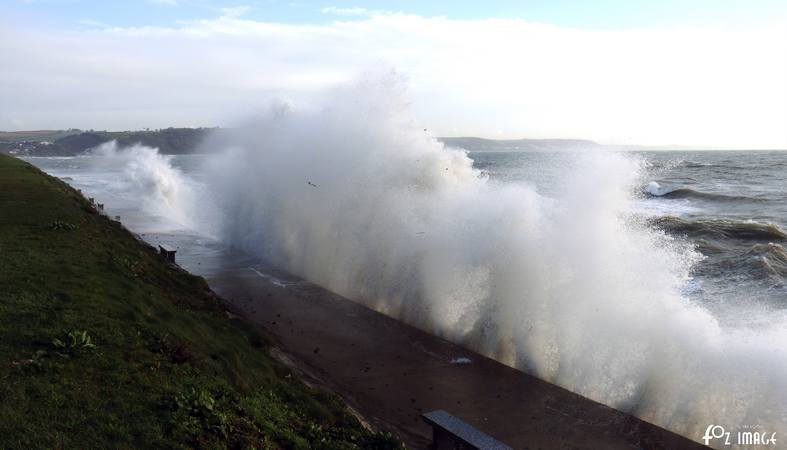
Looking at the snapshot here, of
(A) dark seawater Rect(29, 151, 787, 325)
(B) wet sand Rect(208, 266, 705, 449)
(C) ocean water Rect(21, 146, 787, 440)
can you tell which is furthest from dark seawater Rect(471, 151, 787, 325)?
(B) wet sand Rect(208, 266, 705, 449)

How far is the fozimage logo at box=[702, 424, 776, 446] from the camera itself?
8.95 meters

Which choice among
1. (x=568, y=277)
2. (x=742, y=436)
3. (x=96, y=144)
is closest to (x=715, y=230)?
(x=568, y=277)

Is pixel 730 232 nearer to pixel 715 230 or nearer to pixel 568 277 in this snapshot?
pixel 715 230

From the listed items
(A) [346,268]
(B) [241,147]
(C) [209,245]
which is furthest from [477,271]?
(B) [241,147]

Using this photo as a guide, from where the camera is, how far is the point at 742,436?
910cm

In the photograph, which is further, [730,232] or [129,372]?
[730,232]

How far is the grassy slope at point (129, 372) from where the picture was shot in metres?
5.25

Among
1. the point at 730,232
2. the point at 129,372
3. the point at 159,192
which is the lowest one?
the point at 730,232

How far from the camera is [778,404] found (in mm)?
9289

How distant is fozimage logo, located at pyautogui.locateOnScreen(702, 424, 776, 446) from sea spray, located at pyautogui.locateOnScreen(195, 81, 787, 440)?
0.18 meters

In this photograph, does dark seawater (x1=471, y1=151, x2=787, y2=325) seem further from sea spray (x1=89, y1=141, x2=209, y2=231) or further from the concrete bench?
sea spray (x1=89, y1=141, x2=209, y2=231)

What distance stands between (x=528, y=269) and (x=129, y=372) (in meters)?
9.57

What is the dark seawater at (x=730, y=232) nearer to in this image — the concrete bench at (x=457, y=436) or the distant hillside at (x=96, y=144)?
the concrete bench at (x=457, y=436)

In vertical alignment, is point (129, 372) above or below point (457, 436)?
above
